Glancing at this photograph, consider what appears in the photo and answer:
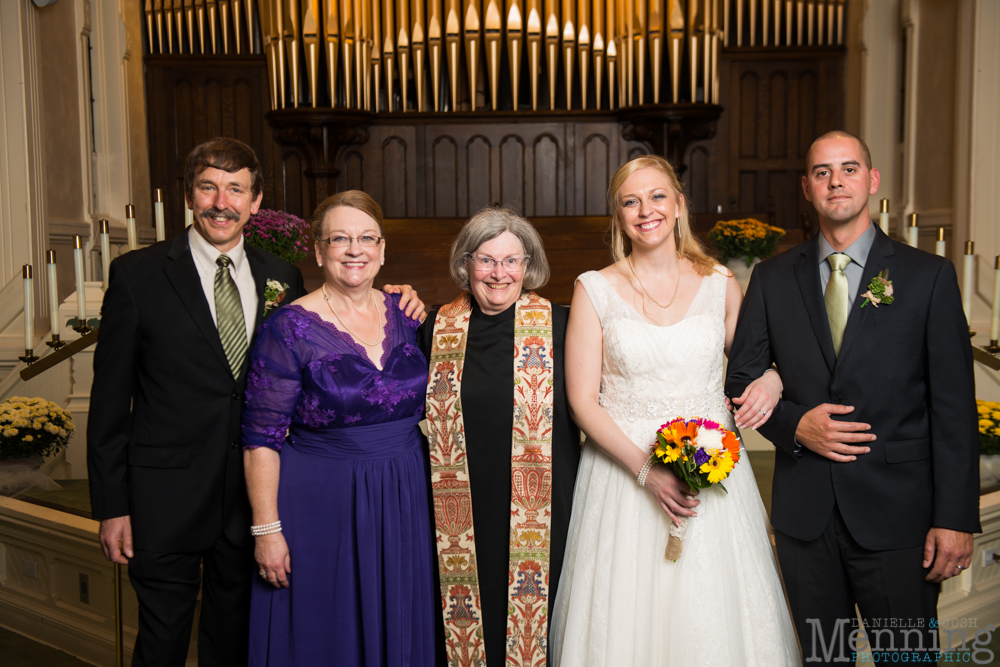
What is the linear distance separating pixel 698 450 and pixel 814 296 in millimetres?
543

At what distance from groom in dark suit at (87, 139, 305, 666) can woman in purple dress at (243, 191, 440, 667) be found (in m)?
0.11

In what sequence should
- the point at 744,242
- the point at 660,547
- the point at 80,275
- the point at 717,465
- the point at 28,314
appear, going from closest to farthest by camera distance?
the point at 717,465 → the point at 660,547 → the point at 80,275 → the point at 28,314 → the point at 744,242

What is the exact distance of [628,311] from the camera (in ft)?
7.39

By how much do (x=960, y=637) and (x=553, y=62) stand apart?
4814 millimetres

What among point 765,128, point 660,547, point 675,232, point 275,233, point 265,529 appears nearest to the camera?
point 265,529

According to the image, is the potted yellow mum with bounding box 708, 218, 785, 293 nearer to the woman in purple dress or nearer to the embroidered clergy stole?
the embroidered clergy stole

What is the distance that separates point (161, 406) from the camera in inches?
81.0

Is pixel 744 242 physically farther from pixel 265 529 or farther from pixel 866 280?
pixel 265 529

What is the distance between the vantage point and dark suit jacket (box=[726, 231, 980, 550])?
77.9 inches

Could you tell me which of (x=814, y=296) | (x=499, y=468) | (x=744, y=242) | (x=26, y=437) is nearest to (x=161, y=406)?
(x=499, y=468)

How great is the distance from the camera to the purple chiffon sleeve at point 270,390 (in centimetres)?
204

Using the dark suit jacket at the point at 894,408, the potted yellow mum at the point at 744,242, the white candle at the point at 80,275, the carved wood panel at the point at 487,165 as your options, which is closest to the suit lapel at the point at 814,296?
the dark suit jacket at the point at 894,408

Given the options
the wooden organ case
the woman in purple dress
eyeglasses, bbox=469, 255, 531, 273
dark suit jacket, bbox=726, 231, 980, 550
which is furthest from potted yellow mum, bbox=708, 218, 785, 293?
the woman in purple dress

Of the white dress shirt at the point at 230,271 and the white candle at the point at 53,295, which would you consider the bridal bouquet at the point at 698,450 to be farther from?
the white candle at the point at 53,295
